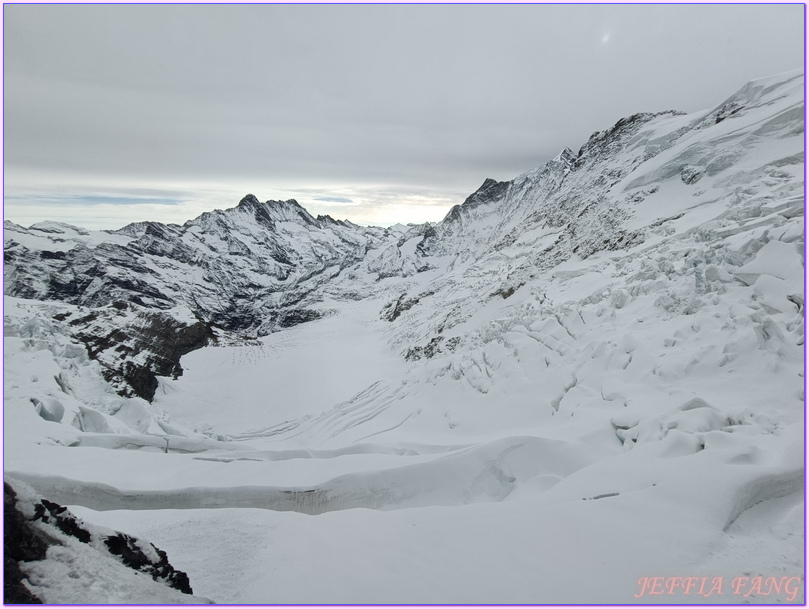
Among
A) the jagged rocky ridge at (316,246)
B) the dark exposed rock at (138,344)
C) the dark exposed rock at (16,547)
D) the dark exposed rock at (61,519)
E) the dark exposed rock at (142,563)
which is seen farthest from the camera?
the jagged rocky ridge at (316,246)

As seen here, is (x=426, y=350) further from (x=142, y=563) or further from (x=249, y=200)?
(x=249, y=200)

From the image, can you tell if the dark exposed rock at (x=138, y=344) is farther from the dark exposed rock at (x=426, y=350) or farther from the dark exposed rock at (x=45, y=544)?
the dark exposed rock at (x=45, y=544)

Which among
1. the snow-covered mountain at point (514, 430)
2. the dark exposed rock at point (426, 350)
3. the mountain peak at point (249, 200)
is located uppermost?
the mountain peak at point (249, 200)

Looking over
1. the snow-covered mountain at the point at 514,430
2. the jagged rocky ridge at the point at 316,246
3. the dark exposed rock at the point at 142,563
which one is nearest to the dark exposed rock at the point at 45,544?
the dark exposed rock at the point at 142,563

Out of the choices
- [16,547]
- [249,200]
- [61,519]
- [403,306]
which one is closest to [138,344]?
[61,519]

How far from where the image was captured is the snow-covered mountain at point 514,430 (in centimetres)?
281

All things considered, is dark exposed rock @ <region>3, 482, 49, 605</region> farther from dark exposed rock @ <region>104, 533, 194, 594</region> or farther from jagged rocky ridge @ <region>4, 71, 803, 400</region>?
jagged rocky ridge @ <region>4, 71, 803, 400</region>

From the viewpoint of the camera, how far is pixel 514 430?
5.96m

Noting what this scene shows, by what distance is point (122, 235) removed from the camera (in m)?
146

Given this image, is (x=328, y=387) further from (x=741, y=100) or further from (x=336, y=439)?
(x=741, y=100)

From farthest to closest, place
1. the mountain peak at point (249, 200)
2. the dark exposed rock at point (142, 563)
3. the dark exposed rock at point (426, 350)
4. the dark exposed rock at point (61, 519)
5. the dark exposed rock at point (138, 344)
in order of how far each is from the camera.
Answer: the mountain peak at point (249, 200)
the dark exposed rock at point (426, 350)
the dark exposed rock at point (138, 344)
the dark exposed rock at point (142, 563)
the dark exposed rock at point (61, 519)

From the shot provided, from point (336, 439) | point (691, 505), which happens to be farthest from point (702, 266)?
point (336, 439)

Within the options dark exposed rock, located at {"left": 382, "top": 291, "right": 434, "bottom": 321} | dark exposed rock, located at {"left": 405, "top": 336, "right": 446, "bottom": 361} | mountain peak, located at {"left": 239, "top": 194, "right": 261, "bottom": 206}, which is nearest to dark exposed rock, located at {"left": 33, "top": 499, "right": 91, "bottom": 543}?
dark exposed rock, located at {"left": 405, "top": 336, "right": 446, "bottom": 361}

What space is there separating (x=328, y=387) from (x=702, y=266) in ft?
38.7
